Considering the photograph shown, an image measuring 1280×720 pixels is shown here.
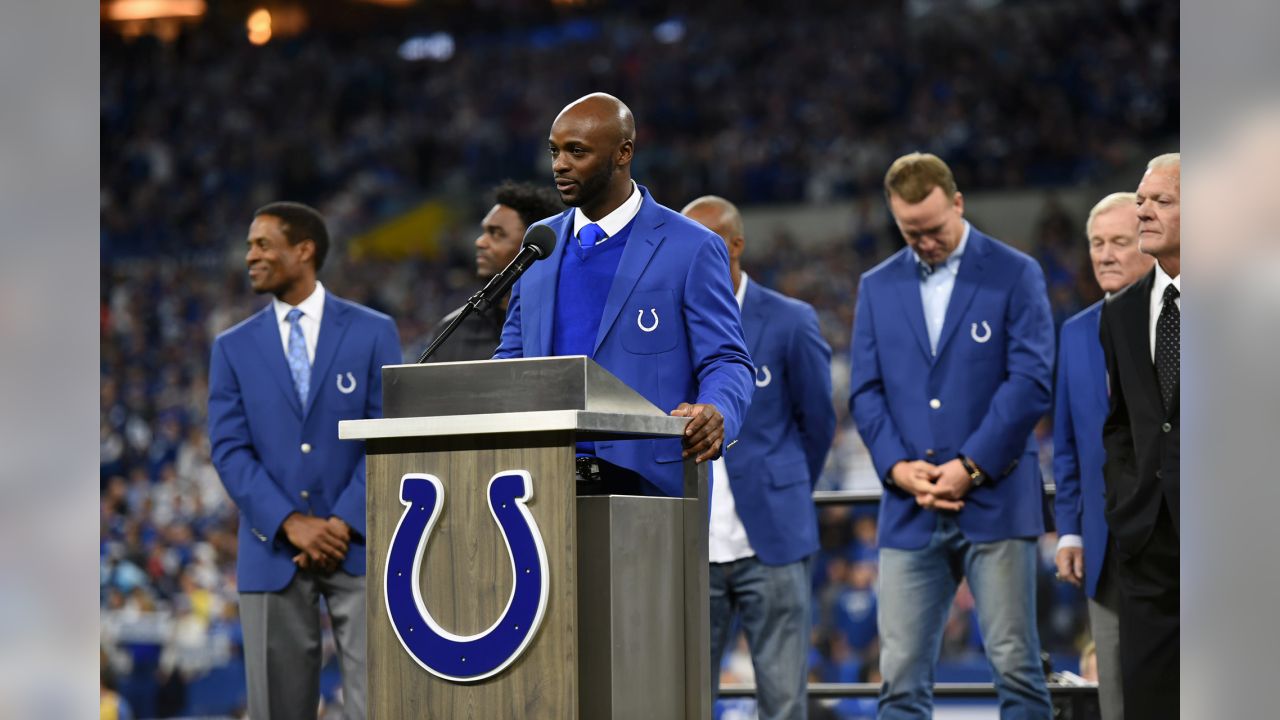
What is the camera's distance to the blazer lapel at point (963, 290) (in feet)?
13.6

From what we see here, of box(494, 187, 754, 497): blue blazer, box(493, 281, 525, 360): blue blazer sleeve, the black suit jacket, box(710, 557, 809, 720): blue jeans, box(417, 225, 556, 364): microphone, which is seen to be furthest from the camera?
box(710, 557, 809, 720): blue jeans

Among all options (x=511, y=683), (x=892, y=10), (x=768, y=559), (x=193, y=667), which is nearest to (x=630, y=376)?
(x=511, y=683)

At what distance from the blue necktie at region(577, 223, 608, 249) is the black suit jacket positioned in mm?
1324

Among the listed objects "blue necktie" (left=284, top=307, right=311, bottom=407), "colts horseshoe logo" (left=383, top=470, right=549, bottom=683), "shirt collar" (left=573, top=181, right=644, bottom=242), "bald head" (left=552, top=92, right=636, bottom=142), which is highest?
"bald head" (left=552, top=92, right=636, bottom=142)

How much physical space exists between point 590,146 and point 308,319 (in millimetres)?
1941

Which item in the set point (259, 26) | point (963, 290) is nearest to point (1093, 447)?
point (963, 290)

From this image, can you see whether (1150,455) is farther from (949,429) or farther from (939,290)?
(939,290)

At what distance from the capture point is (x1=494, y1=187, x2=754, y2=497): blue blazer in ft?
8.87

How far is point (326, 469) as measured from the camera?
424 cm

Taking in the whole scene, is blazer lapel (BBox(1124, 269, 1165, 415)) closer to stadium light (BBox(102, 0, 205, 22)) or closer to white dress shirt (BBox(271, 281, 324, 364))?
white dress shirt (BBox(271, 281, 324, 364))

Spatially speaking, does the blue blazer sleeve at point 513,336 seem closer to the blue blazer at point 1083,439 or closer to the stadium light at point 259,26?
the blue blazer at point 1083,439

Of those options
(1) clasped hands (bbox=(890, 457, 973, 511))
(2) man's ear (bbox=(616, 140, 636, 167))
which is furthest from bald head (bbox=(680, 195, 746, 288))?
(2) man's ear (bbox=(616, 140, 636, 167))
